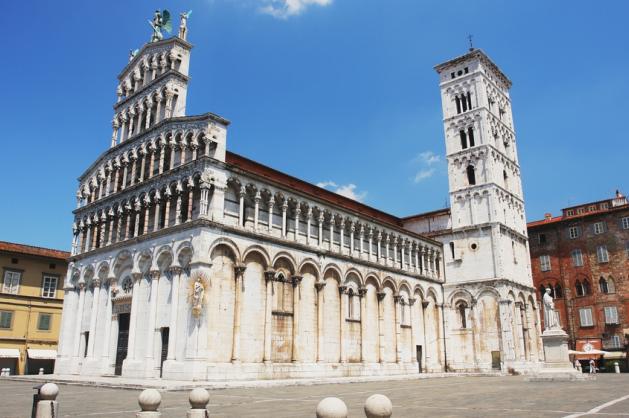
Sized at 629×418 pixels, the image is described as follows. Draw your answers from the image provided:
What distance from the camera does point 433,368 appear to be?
4197 cm

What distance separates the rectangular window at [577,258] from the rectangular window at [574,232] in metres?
1.39

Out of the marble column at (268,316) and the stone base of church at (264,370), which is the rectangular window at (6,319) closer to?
the stone base of church at (264,370)

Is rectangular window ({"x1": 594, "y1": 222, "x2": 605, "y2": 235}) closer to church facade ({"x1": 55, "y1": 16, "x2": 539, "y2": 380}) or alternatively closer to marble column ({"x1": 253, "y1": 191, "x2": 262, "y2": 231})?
church facade ({"x1": 55, "y1": 16, "x2": 539, "y2": 380})

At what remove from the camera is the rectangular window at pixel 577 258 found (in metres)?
49.7

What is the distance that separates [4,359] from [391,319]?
99.4 ft

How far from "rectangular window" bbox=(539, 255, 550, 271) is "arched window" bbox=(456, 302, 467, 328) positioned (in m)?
13.3

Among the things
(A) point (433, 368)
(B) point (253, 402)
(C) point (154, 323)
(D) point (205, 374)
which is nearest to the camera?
(B) point (253, 402)

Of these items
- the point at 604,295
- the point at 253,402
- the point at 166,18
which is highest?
the point at 166,18

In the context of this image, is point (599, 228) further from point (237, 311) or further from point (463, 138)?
point (237, 311)

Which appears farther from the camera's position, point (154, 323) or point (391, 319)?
point (391, 319)

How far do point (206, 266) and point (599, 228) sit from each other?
Result: 132 feet

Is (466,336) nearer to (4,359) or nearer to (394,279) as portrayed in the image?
(394,279)

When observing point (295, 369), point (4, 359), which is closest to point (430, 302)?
point (295, 369)

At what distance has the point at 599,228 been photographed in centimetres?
4916
